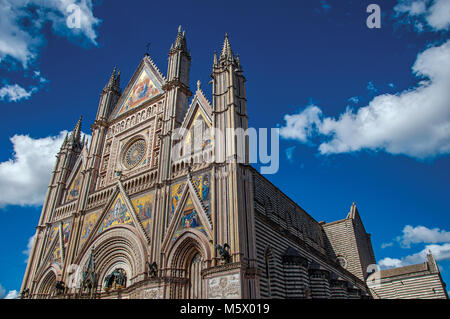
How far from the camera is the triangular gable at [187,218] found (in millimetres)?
18328

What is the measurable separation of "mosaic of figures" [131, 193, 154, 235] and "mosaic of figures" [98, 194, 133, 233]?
2.40 feet

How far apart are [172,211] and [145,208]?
2646mm

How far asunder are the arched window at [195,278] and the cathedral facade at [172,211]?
56 mm

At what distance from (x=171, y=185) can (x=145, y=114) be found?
8.54 meters

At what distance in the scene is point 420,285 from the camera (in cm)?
3422

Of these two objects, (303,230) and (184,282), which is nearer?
(184,282)

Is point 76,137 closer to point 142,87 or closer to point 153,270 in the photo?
point 142,87

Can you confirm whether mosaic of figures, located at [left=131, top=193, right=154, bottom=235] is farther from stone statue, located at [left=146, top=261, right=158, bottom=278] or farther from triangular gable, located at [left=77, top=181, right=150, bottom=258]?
stone statue, located at [left=146, top=261, right=158, bottom=278]

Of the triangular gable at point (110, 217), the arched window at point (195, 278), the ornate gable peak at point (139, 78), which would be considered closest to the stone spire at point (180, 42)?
the ornate gable peak at point (139, 78)

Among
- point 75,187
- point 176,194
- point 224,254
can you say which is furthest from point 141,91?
point 224,254

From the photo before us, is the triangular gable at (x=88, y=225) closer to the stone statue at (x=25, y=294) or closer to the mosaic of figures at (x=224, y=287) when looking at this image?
the stone statue at (x=25, y=294)

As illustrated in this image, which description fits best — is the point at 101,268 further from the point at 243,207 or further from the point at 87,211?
the point at 243,207
